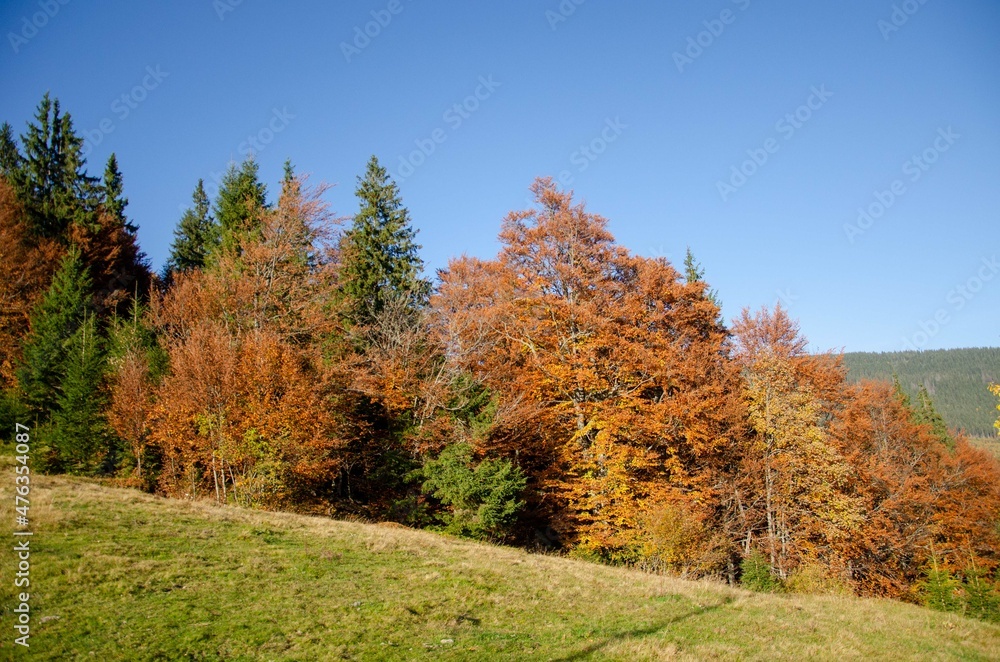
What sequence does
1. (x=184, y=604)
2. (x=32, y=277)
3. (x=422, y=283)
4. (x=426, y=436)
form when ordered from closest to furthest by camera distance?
(x=184, y=604) < (x=426, y=436) < (x=32, y=277) < (x=422, y=283)

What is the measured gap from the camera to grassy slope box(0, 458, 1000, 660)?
902 cm

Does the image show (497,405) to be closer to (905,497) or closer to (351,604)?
(351,604)

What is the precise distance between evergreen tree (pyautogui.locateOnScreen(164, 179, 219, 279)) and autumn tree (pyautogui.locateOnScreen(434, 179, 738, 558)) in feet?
98.6

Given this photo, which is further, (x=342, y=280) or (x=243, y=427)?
(x=342, y=280)

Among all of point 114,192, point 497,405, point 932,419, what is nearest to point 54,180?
point 114,192

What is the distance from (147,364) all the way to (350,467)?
11903 mm

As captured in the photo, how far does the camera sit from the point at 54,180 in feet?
158

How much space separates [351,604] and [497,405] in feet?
51.1

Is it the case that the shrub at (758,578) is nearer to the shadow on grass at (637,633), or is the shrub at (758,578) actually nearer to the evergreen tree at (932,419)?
the shadow on grass at (637,633)

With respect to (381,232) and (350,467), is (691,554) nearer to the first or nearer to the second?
(350,467)

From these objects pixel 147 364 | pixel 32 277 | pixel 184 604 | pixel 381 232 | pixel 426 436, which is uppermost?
pixel 381 232

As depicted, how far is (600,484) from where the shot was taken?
26.7 m

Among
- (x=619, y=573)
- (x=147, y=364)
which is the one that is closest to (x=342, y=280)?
(x=147, y=364)

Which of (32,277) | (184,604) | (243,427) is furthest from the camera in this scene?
(32,277)
